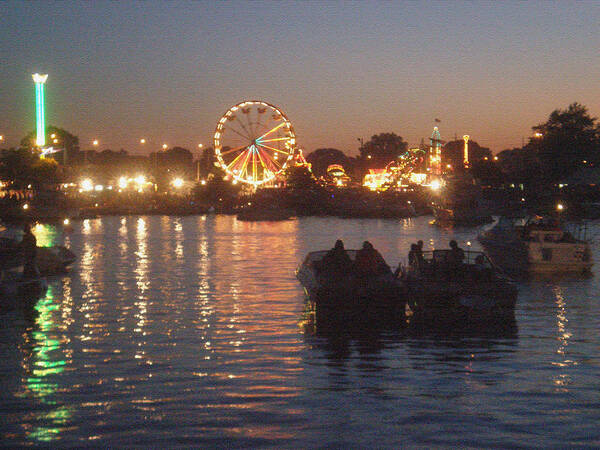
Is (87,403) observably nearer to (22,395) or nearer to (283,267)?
(22,395)

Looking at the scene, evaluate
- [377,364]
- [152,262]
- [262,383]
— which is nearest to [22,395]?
[262,383]

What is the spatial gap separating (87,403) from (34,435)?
1425mm

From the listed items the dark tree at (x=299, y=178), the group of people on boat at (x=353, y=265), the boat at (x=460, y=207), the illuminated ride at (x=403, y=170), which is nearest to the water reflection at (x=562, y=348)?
the group of people on boat at (x=353, y=265)

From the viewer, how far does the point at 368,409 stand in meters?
10.2

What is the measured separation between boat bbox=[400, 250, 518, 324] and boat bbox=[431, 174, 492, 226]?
65.1 meters

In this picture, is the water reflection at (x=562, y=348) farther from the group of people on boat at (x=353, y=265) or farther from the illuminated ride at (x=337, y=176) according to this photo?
the illuminated ride at (x=337, y=176)

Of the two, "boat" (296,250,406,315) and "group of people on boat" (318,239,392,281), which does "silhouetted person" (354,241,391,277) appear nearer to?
"group of people on boat" (318,239,392,281)

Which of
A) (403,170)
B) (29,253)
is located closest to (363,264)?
(29,253)

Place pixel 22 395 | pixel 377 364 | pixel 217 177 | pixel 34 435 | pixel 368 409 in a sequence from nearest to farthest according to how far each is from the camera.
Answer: pixel 34 435
pixel 368 409
pixel 22 395
pixel 377 364
pixel 217 177

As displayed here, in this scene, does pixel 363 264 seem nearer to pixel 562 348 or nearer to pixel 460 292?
pixel 460 292

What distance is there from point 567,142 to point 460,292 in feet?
326

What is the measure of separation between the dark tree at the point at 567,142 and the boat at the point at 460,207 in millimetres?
18745

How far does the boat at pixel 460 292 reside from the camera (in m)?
16.7

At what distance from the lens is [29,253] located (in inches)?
854
